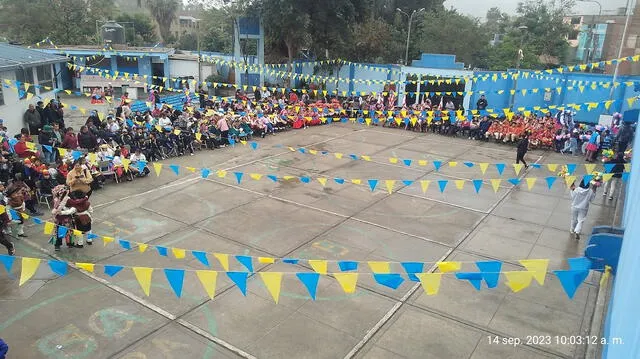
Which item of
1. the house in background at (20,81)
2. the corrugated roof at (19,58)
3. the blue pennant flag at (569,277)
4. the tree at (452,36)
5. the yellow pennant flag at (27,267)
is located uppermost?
the tree at (452,36)

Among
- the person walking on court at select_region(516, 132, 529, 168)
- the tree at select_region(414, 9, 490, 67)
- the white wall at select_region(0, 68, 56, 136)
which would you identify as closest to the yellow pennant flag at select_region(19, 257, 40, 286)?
the white wall at select_region(0, 68, 56, 136)

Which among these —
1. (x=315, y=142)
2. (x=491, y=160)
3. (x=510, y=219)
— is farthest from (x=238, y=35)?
(x=510, y=219)

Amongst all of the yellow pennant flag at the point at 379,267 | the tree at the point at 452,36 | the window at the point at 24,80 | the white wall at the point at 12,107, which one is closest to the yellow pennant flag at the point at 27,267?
the yellow pennant flag at the point at 379,267

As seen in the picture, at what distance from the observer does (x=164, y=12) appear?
58.8 m

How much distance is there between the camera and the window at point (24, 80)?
1544 centimetres

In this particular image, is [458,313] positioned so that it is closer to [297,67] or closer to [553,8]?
[297,67]

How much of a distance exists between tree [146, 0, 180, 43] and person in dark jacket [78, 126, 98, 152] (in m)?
48.7

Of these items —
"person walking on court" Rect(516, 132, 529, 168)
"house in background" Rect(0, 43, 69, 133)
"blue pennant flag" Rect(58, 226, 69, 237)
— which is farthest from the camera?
"person walking on court" Rect(516, 132, 529, 168)

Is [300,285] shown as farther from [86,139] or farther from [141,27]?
[141,27]

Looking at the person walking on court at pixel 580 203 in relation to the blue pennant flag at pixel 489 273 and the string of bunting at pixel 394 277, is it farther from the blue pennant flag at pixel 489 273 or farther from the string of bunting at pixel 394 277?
the blue pennant flag at pixel 489 273

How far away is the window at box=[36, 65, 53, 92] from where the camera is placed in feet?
56.5

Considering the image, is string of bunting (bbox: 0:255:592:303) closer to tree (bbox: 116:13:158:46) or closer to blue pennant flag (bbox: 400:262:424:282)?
blue pennant flag (bbox: 400:262:424:282)

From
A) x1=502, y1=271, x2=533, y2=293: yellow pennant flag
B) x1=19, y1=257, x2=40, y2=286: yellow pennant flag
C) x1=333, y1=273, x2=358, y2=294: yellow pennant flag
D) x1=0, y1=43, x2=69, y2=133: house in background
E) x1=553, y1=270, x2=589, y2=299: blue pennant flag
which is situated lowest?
x1=19, y1=257, x2=40, y2=286: yellow pennant flag

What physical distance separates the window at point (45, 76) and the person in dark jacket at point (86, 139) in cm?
449
